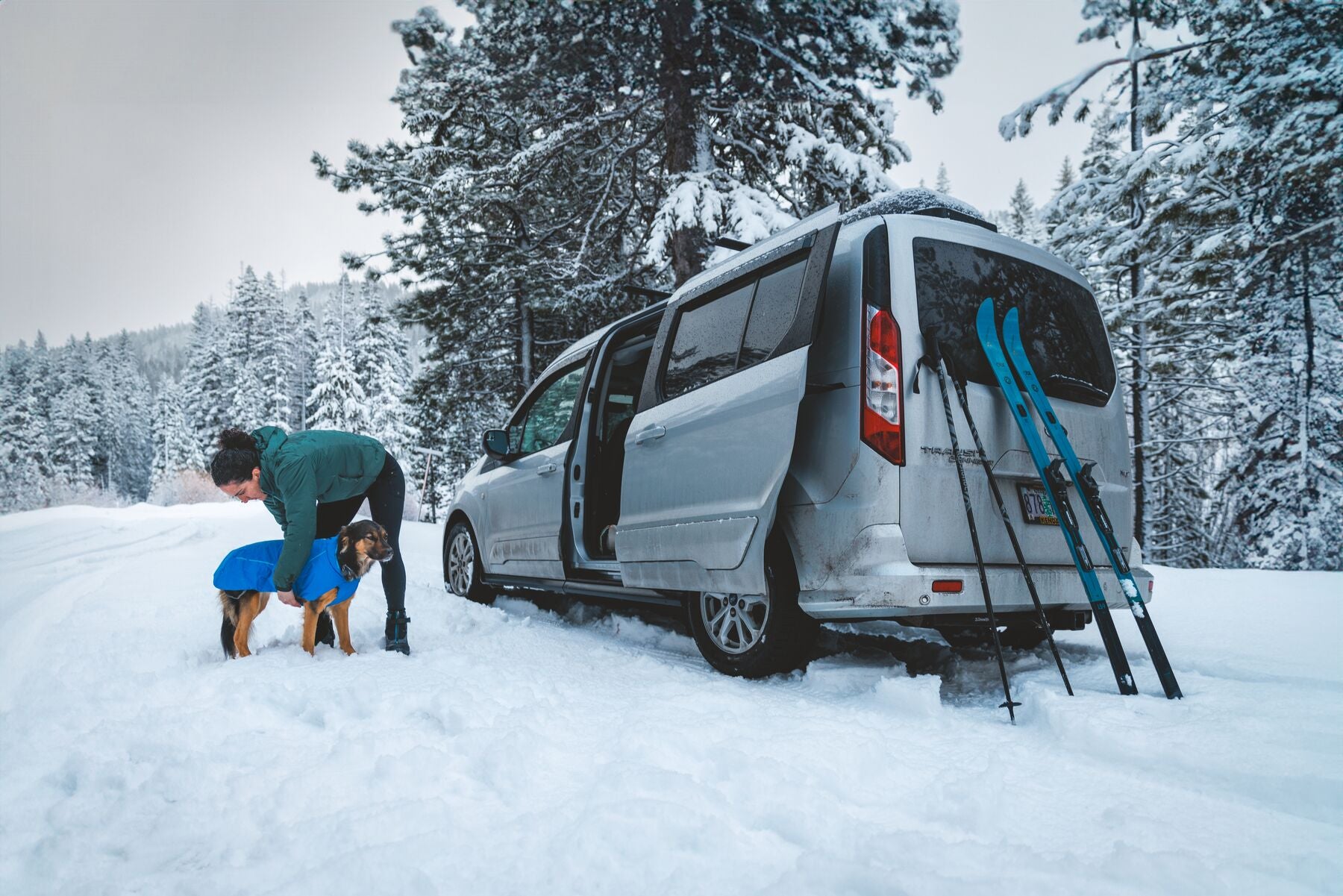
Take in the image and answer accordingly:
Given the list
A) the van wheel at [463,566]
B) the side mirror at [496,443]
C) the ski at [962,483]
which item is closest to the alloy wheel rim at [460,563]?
the van wheel at [463,566]

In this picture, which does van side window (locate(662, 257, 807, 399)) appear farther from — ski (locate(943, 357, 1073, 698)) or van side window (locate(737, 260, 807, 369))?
ski (locate(943, 357, 1073, 698))

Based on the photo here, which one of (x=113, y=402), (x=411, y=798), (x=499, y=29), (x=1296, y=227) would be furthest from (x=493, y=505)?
(x=113, y=402)

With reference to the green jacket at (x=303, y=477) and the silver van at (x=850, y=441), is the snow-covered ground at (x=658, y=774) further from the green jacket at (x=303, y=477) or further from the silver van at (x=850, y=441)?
the green jacket at (x=303, y=477)

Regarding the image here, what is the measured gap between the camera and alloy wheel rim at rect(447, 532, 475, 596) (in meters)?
6.34

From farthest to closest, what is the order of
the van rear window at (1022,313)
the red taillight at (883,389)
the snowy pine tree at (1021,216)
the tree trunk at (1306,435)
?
1. the snowy pine tree at (1021,216)
2. the tree trunk at (1306,435)
3. the van rear window at (1022,313)
4. the red taillight at (883,389)

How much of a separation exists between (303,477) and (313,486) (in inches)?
2.8

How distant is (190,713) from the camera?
8.69 feet

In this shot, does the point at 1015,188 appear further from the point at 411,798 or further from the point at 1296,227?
the point at 411,798

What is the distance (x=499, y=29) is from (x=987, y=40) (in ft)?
21.1

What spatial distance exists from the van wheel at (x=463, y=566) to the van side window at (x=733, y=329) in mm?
3129

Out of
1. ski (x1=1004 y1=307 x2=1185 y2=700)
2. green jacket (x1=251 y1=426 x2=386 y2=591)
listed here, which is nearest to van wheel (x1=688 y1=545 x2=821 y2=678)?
ski (x1=1004 y1=307 x2=1185 y2=700)

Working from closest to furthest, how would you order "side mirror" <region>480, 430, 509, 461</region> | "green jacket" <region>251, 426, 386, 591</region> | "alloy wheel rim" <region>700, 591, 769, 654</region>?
1. "alloy wheel rim" <region>700, 591, 769, 654</region>
2. "green jacket" <region>251, 426, 386, 591</region>
3. "side mirror" <region>480, 430, 509, 461</region>

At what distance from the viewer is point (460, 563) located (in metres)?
6.58

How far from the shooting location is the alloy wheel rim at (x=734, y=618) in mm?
3387
